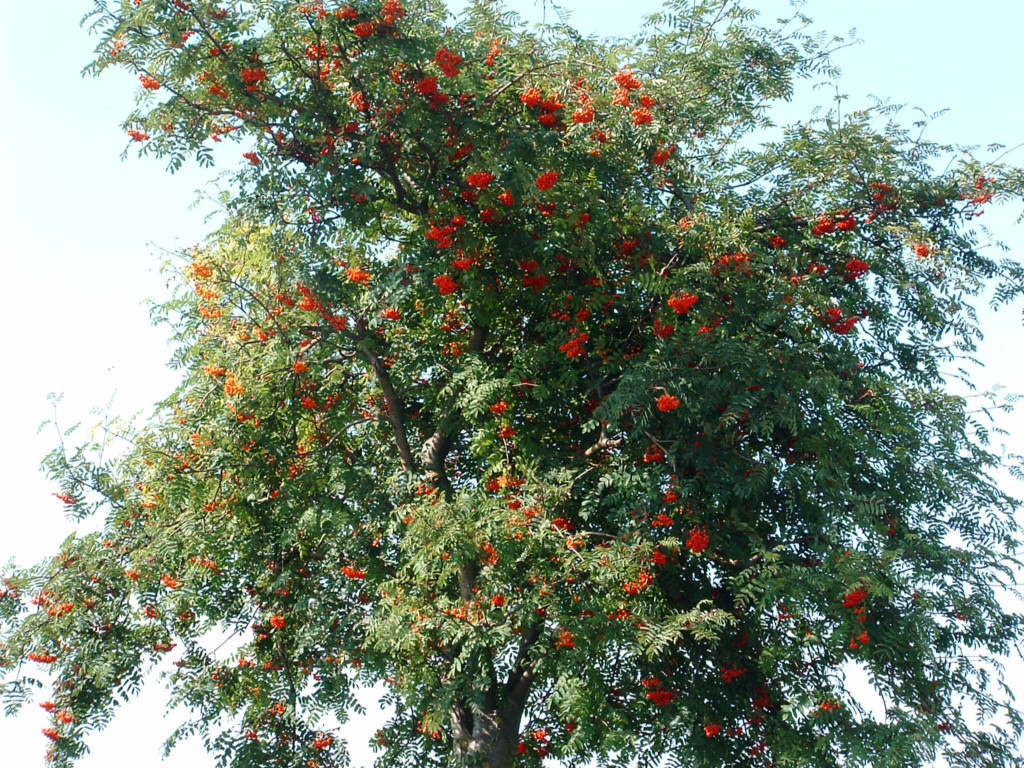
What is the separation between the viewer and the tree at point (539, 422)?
27.4ft

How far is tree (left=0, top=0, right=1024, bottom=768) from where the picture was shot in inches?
329

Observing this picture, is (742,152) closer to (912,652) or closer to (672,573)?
(672,573)

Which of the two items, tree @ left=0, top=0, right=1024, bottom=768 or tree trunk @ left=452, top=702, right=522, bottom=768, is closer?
tree @ left=0, top=0, right=1024, bottom=768

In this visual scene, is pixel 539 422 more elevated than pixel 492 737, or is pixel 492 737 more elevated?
pixel 539 422

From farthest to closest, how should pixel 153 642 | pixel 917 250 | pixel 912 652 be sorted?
pixel 153 642
pixel 917 250
pixel 912 652

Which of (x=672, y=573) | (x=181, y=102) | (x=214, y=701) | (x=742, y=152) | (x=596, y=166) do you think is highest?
(x=742, y=152)

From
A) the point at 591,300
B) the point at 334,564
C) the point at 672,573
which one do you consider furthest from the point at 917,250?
the point at 334,564

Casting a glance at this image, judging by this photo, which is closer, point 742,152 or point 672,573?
point 672,573

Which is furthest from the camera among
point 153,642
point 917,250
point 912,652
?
point 153,642

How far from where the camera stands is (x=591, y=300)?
934cm

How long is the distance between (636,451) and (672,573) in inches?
44.8

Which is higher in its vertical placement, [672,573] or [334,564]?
[672,573]

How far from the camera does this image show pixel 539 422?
996 cm

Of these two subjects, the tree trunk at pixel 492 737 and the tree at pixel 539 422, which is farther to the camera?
the tree trunk at pixel 492 737
